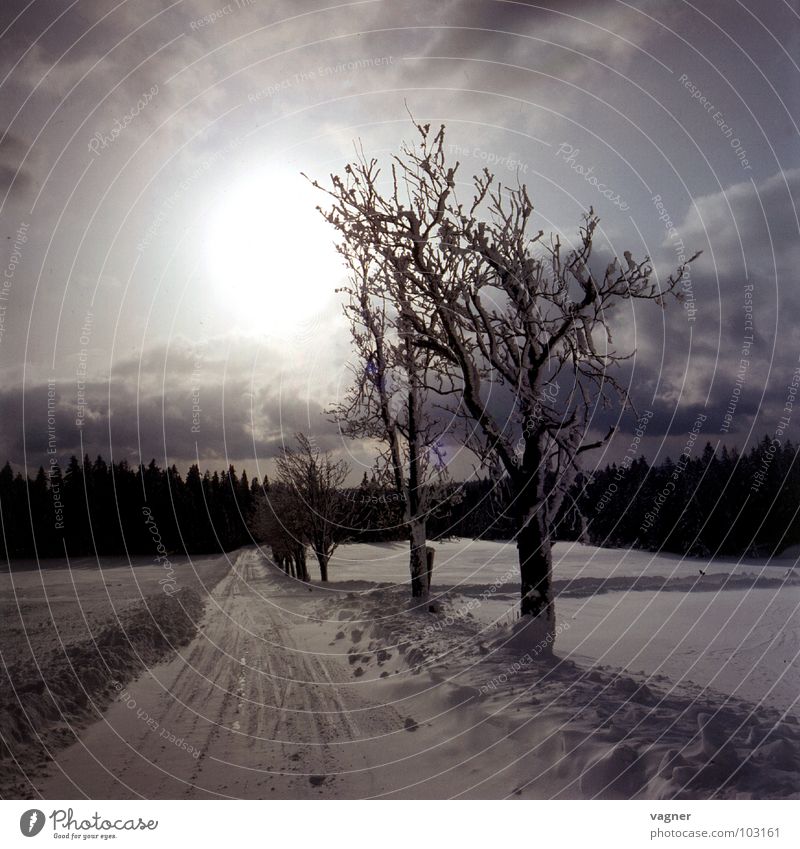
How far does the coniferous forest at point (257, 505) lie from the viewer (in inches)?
212

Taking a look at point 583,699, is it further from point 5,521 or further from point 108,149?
point 108,149

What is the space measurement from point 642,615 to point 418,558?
2826 millimetres

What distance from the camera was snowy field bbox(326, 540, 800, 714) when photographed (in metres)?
5.75

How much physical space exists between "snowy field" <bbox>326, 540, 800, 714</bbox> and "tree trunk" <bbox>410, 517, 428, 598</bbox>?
0.45 feet

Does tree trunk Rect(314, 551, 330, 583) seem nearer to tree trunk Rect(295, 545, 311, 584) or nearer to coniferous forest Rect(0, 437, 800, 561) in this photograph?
tree trunk Rect(295, 545, 311, 584)

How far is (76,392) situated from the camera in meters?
5.37

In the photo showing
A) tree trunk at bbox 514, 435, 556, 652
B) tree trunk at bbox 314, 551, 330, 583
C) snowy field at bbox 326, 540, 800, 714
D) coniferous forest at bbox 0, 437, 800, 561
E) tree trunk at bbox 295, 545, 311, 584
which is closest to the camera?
coniferous forest at bbox 0, 437, 800, 561

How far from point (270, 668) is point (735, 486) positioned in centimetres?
570

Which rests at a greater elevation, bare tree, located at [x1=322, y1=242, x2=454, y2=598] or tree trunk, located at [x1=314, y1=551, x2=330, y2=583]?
bare tree, located at [x1=322, y1=242, x2=454, y2=598]

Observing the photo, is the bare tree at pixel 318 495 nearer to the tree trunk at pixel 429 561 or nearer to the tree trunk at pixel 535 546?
the tree trunk at pixel 429 561

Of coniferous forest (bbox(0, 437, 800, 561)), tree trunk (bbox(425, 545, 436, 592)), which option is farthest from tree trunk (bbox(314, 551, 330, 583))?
tree trunk (bbox(425, 545, 436, 592))

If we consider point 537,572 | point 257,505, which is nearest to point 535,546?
point 537,572

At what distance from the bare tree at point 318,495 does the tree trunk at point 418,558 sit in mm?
882

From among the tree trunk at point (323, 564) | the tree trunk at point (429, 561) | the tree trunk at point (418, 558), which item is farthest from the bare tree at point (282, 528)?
the tree trunk at point (429, 561)
